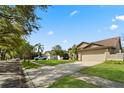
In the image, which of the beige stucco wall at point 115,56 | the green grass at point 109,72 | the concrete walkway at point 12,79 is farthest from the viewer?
the beige stucco wall at point 115,56

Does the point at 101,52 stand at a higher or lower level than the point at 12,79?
higher

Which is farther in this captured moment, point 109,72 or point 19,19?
point 109,72

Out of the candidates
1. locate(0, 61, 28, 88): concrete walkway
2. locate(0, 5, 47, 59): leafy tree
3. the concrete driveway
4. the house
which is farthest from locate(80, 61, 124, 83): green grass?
the house

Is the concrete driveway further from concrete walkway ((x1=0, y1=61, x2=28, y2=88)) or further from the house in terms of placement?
the house

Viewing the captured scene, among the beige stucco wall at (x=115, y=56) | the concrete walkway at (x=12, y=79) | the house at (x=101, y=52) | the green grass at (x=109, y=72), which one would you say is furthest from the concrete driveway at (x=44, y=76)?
the beige stucco wall at (x=115, y=56)

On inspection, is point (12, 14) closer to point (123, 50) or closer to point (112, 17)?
point (112, 17)

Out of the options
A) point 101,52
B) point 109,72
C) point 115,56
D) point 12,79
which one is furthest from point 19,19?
point 115,56

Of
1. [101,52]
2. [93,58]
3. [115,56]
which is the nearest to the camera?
[93,58]

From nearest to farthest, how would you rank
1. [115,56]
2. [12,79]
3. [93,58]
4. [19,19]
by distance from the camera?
[19,19], [12,79], [93,58], [115,56]

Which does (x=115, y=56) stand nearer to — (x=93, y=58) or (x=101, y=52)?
(x=101, y=52)

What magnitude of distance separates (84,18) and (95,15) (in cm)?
24

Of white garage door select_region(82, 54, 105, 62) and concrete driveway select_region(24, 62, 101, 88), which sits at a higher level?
white garage door select_region(82, 54, 105, 62)

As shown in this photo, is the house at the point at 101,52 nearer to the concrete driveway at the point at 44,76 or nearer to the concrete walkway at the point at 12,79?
the concrete driveway at the point at 44,76
